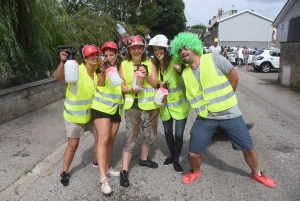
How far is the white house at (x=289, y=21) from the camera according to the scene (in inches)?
790

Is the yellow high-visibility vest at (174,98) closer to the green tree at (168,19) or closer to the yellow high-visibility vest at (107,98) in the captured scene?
the yellow high-visibility vest at (107,98)

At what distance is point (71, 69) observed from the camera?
2961 mm

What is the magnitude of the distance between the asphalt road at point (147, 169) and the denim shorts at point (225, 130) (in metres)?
0.56

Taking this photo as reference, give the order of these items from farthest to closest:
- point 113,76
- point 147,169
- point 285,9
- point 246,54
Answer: point 285,9 < point 246,54 < point 147,169 < point 113,76

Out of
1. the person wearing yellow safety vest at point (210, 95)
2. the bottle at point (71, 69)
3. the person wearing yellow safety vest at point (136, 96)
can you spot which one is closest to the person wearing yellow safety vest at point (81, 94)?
the bottle at point (71, 69)

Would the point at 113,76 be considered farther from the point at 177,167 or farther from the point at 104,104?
the point at 177,167

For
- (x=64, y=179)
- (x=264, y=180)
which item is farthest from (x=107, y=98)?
(x=264, y=180)

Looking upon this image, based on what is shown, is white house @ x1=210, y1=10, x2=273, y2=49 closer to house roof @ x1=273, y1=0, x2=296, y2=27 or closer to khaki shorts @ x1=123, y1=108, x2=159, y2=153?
house roof @ x1=273, y1=0, x2=296, y2=27

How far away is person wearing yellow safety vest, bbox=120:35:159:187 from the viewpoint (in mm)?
3326

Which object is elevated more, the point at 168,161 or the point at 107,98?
the point at 107,98

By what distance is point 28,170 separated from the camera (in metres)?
3.80

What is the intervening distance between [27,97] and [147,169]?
155 inches

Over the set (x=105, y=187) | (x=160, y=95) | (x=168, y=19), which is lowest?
(x=105, y=187)

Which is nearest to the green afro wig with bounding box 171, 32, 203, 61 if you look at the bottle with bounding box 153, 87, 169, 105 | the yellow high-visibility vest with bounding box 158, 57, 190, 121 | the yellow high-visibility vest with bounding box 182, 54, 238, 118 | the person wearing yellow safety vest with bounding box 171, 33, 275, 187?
the person wearing yellow safety vest with bounding box 171, 33, 275, 187
